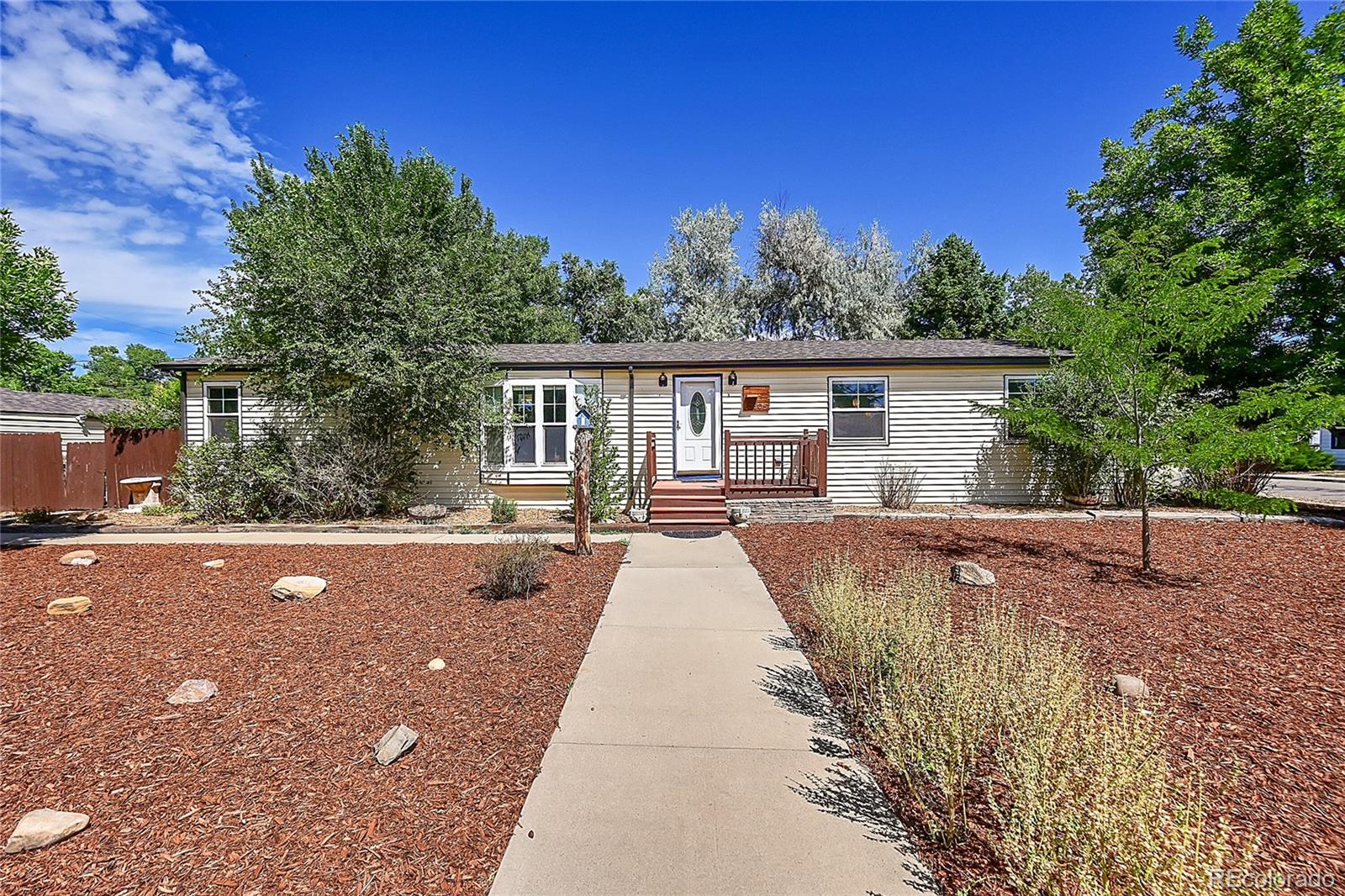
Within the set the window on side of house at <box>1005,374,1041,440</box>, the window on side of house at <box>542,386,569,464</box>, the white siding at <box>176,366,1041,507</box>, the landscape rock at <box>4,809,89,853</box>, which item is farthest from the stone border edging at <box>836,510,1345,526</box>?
the landscape rock at <box>4,809,89,853</box>

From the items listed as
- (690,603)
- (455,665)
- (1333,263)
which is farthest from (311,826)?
(1333,263)

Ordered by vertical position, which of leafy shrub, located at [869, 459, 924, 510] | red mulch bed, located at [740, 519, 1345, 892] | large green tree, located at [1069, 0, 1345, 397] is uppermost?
large green tree, located at [1069, 0, 1345, 397]

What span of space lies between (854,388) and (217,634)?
405 inches

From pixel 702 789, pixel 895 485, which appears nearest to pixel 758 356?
pixel 895 485

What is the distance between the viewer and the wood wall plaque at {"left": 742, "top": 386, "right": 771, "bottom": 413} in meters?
10.8

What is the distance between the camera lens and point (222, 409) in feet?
35.6

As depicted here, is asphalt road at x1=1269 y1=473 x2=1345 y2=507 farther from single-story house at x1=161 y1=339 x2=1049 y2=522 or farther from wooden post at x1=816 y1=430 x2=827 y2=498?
wooden post at x1=816 y1=430 x2=827 y2=498

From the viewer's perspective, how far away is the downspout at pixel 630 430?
1022 centimetres

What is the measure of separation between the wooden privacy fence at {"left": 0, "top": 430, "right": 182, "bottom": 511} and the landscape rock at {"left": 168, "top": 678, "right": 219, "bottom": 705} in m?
11.1

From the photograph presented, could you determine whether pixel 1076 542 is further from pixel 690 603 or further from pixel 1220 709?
pixel 690 603

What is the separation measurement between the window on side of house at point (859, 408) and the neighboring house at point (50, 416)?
20192 millimetres

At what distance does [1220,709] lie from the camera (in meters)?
3.00

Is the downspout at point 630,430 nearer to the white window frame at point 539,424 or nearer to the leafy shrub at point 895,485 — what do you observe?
the white window frame at point 539,424

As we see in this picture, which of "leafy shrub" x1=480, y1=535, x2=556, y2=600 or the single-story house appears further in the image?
the single-story house
